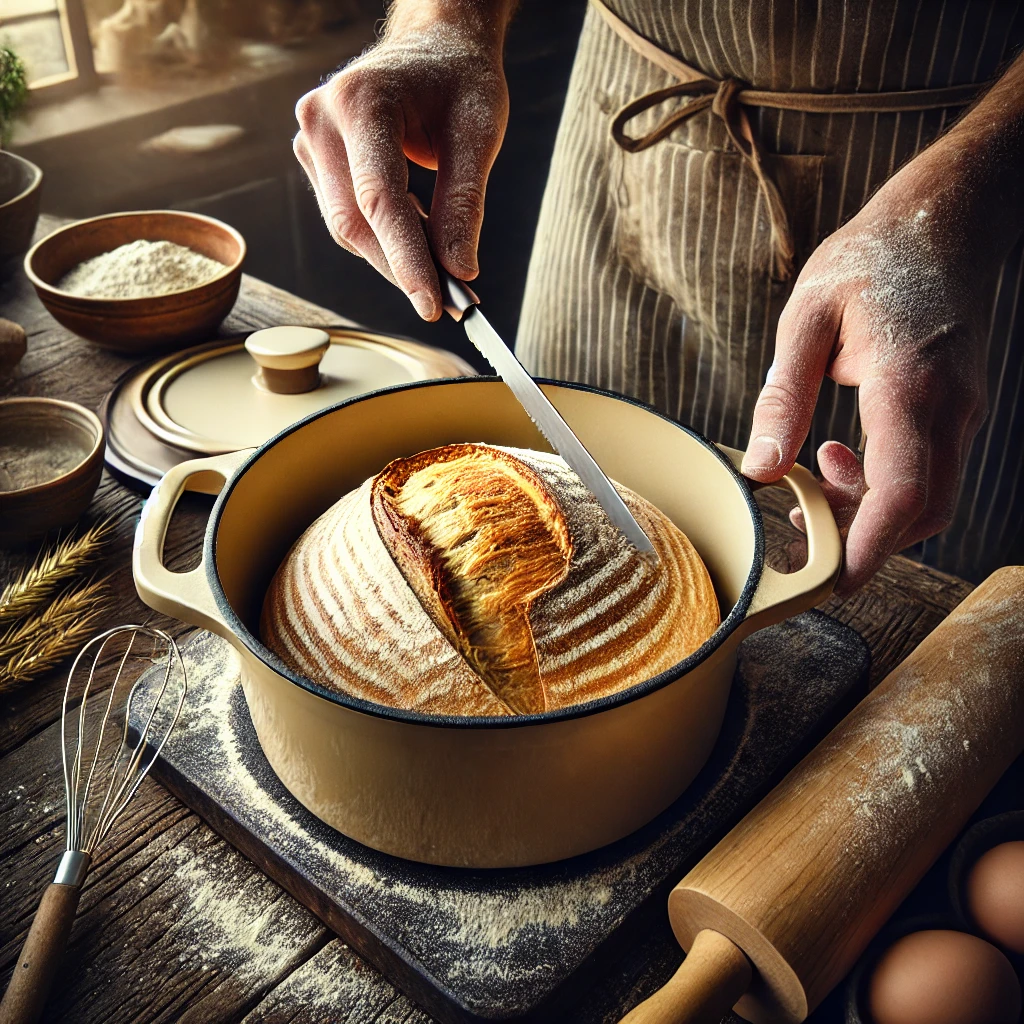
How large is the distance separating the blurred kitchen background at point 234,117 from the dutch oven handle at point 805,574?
8.01 ft

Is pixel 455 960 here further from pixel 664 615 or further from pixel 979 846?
pixel 979 846

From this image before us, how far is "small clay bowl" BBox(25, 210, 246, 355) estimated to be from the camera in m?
1.52

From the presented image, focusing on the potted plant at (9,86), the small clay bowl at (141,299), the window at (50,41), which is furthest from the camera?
the window at (50,41)

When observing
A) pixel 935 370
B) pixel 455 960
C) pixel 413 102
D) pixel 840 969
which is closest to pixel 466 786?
pixel 455 960

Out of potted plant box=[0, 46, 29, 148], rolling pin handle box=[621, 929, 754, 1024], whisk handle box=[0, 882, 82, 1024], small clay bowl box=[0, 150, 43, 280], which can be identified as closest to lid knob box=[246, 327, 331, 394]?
small clay bowl box=[0, 150, 43, 280]

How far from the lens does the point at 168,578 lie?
753 mm

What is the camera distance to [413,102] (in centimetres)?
108

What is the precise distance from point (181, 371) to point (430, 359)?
40cm

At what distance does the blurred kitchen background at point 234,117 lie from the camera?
2.99 m

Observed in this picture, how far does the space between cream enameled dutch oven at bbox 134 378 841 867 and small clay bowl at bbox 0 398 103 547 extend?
0.33m

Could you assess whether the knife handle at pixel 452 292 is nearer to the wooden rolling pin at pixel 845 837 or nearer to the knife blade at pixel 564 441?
the knife blade at pixel 564 441

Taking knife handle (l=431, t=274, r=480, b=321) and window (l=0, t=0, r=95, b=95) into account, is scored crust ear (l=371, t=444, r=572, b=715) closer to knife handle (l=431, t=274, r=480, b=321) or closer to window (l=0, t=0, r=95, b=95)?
knife handle (l=431, t=274, r=480, b=321)

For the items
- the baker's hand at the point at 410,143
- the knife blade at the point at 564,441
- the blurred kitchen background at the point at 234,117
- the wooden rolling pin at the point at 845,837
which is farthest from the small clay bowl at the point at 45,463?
the blurred kitchen background at the point at 234,117

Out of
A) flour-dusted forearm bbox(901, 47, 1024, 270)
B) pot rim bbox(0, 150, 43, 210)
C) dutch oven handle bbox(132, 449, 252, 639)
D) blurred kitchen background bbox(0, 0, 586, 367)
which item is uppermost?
flour-dusted forearm bbox(901, 47, 1024, 270)
